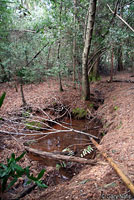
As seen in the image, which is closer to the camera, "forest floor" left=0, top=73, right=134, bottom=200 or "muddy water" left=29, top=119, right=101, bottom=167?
"forest floor" left=0, top=73, right=134, bottom=200

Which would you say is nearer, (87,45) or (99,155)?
(99,155)

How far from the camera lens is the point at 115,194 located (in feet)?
5.50

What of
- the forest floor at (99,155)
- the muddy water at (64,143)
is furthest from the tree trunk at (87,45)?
the muddy water at (64,143)

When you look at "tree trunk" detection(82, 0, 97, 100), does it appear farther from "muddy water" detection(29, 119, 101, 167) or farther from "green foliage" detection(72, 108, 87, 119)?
"muddy water" detection(29, 119, 101, 167)

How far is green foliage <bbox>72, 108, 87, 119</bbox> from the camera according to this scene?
22.4ft

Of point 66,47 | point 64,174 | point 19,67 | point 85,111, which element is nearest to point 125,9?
point 66,47

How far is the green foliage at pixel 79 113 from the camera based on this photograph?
22.4ft

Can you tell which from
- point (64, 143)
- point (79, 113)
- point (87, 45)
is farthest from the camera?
point (79, 113)

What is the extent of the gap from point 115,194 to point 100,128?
3932mm

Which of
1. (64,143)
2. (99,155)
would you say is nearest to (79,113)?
(64,143)

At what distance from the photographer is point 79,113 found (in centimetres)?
691

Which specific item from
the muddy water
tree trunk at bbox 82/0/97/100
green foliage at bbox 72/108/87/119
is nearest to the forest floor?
green foliage at bbox 72/108/87/119

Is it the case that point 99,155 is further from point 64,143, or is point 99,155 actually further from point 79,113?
point 79,113

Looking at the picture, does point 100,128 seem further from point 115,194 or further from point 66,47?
point 66,47
